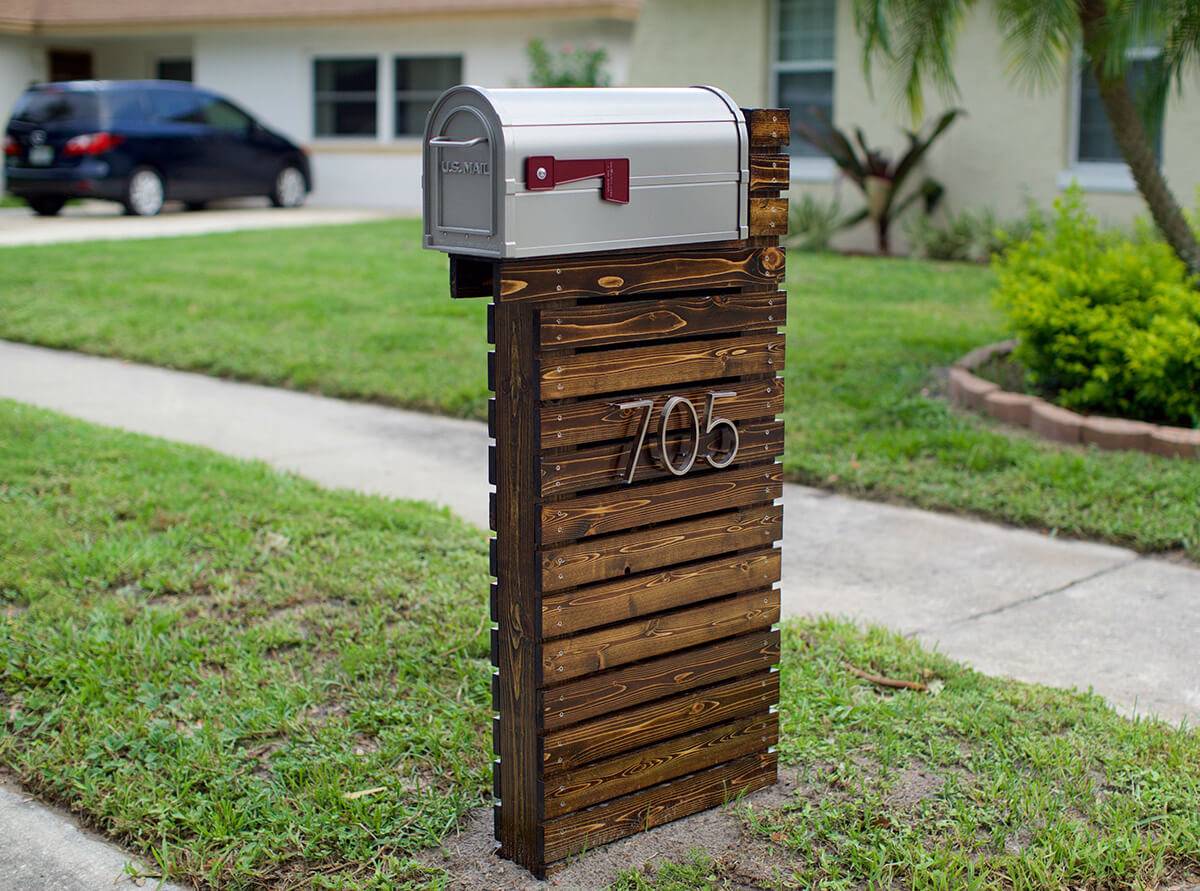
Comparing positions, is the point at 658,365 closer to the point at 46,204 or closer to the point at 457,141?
the point at 457,141

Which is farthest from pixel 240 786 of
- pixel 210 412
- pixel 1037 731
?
pixel 210 412

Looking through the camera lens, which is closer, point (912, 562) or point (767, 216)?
point (767, 216)

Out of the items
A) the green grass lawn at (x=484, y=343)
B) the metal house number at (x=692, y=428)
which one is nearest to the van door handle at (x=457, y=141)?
the metal house number at (x=692, y=428)

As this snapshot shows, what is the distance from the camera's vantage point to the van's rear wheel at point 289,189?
2034cm

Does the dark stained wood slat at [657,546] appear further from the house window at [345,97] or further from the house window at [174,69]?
the house window at [174,69]

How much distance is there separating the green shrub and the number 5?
3.74 meters

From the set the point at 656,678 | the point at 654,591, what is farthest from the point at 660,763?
the point at 654,591

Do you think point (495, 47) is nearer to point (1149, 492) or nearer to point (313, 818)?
point (1149, 492)

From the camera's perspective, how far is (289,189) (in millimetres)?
20594

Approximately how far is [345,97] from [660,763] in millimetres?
19834

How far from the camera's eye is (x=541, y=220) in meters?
2.83

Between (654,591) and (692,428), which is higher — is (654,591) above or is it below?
below

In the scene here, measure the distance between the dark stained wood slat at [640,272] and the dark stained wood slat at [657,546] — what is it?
0.55 metres

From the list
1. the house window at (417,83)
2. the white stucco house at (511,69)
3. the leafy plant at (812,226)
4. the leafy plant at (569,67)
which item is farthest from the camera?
the house window at (417,83)
